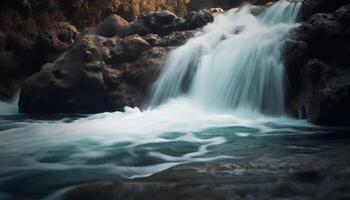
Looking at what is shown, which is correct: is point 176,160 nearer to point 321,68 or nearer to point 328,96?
point 328,96

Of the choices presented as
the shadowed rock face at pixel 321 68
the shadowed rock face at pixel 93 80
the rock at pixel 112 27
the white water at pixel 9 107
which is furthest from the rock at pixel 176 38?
the white water at pixel 9 107

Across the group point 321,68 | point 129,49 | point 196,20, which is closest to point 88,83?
point 129,49

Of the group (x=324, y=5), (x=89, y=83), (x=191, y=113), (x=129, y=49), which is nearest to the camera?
(x=191, y=113)

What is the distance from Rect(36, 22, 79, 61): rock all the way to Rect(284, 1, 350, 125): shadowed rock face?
8.13 m

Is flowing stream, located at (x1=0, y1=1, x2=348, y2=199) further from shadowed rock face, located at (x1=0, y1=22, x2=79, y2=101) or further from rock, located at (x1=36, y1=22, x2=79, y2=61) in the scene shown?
rock, located at (x1=36, y1=22, x2=79, y2=61)

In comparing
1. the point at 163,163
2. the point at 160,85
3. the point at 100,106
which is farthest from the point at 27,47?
the point at 163,163

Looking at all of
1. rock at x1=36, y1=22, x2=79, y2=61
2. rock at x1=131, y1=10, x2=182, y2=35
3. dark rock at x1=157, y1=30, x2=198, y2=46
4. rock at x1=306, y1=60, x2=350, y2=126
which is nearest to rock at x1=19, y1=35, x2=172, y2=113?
dark rock at x1=157, y1=30, x2=198, y2=46

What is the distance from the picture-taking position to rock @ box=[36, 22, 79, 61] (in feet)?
44.9

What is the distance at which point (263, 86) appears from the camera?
28.8 feet

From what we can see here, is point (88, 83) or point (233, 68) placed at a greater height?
point (233, 68)

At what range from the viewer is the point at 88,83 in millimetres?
11008

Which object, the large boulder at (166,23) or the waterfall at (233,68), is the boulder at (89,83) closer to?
the waterfall at (233,68)

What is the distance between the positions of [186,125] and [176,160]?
8.80ft

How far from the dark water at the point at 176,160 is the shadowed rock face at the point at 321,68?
394 mm
